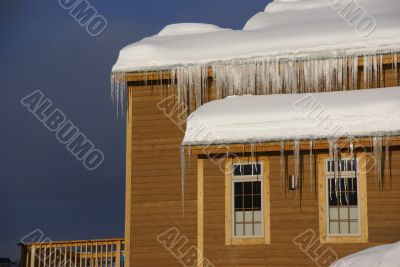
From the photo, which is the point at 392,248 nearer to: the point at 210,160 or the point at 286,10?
the point at 210,160

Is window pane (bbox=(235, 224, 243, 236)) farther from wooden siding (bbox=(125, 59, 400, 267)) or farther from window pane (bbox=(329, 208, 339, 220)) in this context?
window pane (bbox=(329, 208, 339, 220))

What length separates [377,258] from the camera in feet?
40.1

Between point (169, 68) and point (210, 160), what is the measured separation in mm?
2541

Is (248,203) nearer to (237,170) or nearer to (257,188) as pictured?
(257,188)

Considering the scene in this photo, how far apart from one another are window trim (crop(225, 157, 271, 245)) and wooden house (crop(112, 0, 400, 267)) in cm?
2

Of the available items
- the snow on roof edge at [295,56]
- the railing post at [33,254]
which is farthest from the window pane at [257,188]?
the railing post at [33,254]

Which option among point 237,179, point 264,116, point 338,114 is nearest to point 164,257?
point 237,179

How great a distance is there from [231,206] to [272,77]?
10.1ft

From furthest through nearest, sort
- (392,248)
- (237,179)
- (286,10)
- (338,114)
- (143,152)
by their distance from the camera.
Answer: (286,10) < (143,152) < (237,179) < (338,114) < (392,248)

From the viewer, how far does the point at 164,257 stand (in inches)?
672

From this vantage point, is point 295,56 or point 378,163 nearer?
point 378,163

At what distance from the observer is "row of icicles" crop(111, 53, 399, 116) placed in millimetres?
16891
